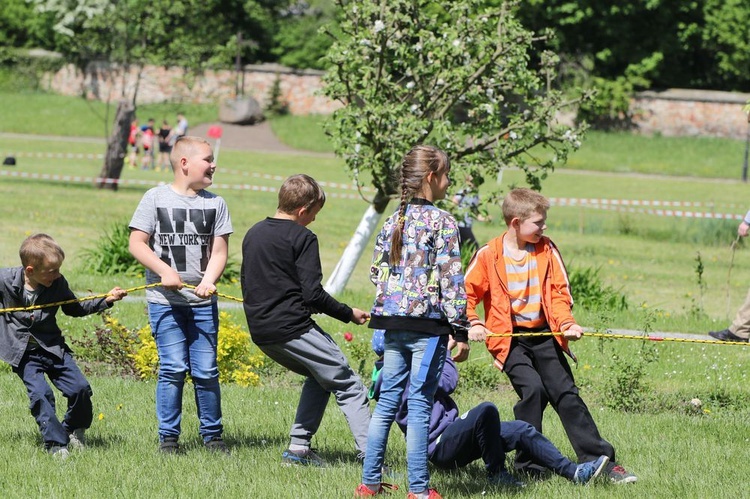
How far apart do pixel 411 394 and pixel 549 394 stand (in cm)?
106

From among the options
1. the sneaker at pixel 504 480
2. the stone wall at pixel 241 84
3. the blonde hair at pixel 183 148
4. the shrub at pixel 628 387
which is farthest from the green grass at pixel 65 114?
the sneaker at pixel 504 480

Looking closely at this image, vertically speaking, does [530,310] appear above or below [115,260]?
above

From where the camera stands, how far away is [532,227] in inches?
230

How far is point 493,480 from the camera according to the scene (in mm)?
5703

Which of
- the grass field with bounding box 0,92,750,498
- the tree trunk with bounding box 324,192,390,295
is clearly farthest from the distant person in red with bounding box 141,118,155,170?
the tree trunk with bounding box 324,192,390,295

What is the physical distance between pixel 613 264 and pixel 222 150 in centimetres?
2245

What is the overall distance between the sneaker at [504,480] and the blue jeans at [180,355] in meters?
1.61

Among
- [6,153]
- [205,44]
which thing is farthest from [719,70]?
[6,153]

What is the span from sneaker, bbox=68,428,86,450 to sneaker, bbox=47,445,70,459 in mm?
114

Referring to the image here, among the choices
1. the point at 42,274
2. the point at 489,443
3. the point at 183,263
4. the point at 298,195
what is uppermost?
the point at 298,195

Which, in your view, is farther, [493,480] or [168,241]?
[168,241]

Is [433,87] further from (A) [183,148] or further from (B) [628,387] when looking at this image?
(A) [183,148]

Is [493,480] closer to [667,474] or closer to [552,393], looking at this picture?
[552,393]

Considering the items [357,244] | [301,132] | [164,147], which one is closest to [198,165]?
[357,244]
